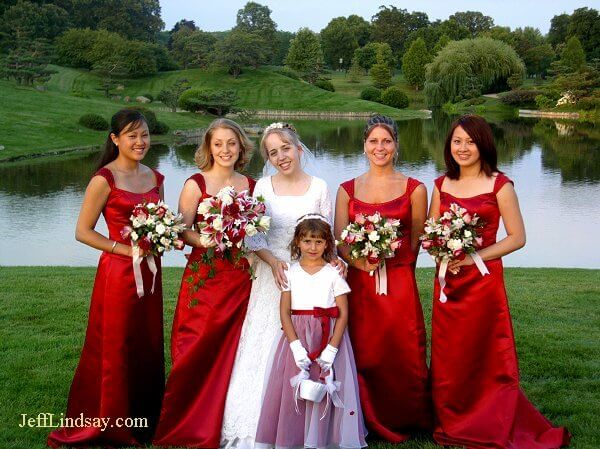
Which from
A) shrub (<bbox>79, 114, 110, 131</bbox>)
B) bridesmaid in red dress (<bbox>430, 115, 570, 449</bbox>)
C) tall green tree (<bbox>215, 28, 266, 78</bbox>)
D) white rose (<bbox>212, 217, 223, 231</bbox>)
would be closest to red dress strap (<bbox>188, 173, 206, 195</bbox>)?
white rose (<bbox>212, 217, 223, 231</bbox>)

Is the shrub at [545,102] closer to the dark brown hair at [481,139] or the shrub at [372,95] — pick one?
the shrub at [372,95]

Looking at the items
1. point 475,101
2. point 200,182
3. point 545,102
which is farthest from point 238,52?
point 200,182

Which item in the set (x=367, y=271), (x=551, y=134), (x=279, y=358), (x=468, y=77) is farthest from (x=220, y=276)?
(x=468, y=77)

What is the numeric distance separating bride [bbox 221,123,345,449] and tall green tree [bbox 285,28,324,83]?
75.3 meters

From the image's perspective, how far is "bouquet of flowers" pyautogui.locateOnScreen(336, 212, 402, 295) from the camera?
4535 mm

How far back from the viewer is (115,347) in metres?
4.83

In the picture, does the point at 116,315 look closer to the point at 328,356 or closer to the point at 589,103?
the point at 328,356

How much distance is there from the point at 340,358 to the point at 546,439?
4.87ft

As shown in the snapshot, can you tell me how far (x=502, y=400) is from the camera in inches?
187

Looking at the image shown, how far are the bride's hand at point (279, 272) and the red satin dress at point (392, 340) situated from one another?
0.48 metres

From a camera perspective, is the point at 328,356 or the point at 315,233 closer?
the point at 328,356

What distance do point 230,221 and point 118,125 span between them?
3.55ft

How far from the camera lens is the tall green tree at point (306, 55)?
261 ft

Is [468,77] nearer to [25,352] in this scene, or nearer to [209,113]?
[209,113]
